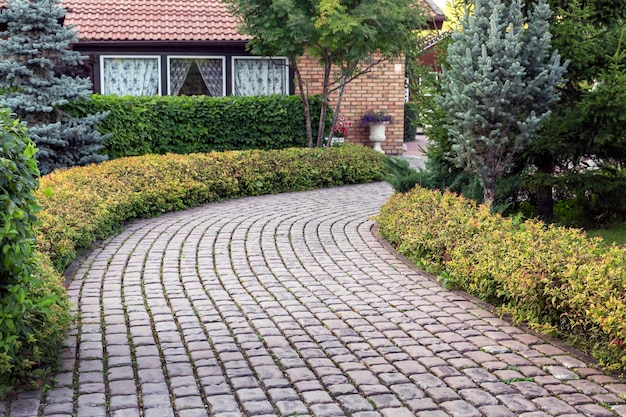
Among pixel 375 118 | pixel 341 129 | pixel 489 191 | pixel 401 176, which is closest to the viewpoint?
pixel 489 191

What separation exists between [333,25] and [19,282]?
10642 millimetres

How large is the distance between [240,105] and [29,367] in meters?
12.5

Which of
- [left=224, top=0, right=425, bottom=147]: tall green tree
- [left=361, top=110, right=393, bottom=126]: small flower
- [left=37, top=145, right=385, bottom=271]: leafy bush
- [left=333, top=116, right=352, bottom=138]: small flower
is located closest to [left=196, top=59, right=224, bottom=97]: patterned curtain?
[left=333, top=116, right=352, bottom=138]: small flower

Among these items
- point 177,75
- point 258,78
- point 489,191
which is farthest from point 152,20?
point 489,191

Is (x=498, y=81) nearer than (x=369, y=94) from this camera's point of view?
Yes

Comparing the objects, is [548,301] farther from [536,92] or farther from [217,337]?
[536,92]

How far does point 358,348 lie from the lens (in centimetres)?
516

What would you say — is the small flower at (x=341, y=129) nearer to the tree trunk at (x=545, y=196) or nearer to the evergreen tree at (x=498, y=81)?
the tree trunk at (x=545, y=196)

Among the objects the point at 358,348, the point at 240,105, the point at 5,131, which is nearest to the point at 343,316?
the point at 358,348

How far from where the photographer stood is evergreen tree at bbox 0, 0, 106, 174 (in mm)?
12539

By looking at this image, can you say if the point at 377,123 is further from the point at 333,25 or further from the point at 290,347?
the point at 290,347

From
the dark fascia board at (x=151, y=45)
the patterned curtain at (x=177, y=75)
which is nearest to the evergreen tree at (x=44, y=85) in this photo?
the dark fascia board at (x=151, y=45)

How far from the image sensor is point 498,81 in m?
8.12

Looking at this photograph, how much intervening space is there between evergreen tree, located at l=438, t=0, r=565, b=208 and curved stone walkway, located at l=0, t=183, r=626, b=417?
165 cm
